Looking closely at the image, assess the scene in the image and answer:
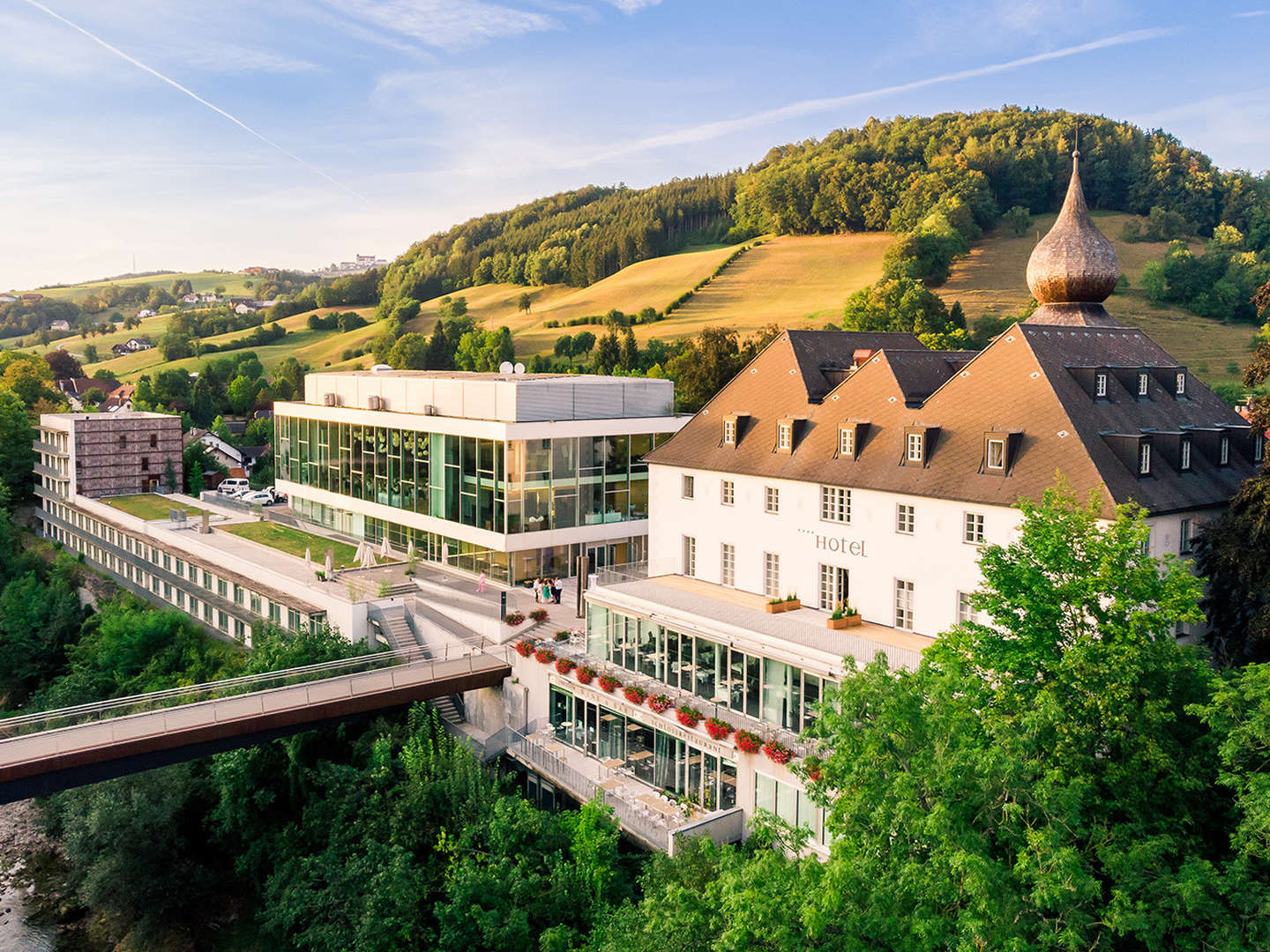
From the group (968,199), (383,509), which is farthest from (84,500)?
(968,199)

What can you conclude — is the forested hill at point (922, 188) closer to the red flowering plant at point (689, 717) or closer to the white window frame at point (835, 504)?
the white window frame at point (835, 504)

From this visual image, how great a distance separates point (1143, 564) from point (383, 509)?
39.5m

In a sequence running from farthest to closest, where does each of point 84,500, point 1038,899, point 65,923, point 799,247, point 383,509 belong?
point 799,247
point 84,500
point 383,509
point 65,923
point 1038,899

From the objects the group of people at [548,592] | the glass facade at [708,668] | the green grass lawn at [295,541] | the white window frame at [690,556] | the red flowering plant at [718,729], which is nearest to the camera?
the glass facade at [708,668]

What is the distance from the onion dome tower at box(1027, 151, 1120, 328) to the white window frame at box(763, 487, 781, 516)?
11.4m

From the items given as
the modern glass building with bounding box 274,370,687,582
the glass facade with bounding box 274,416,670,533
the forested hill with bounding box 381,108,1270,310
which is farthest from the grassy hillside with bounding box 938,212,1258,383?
the glass facade with bounding box 274,416,670,533

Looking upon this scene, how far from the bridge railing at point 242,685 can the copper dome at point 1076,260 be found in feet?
78.6

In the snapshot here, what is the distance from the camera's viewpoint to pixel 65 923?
112 ft

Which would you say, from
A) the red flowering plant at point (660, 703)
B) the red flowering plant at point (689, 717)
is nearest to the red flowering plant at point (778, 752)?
the red flowering plant at point (689, 717)

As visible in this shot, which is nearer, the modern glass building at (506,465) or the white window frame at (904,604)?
the white window frame at (904,604)

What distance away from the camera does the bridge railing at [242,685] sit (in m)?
29.2

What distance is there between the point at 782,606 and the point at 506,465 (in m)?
16.2

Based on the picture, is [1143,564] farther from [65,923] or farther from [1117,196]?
[1117,196]

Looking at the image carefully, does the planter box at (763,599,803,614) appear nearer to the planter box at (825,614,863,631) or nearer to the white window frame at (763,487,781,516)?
the planter box at (825,614,863,631)
